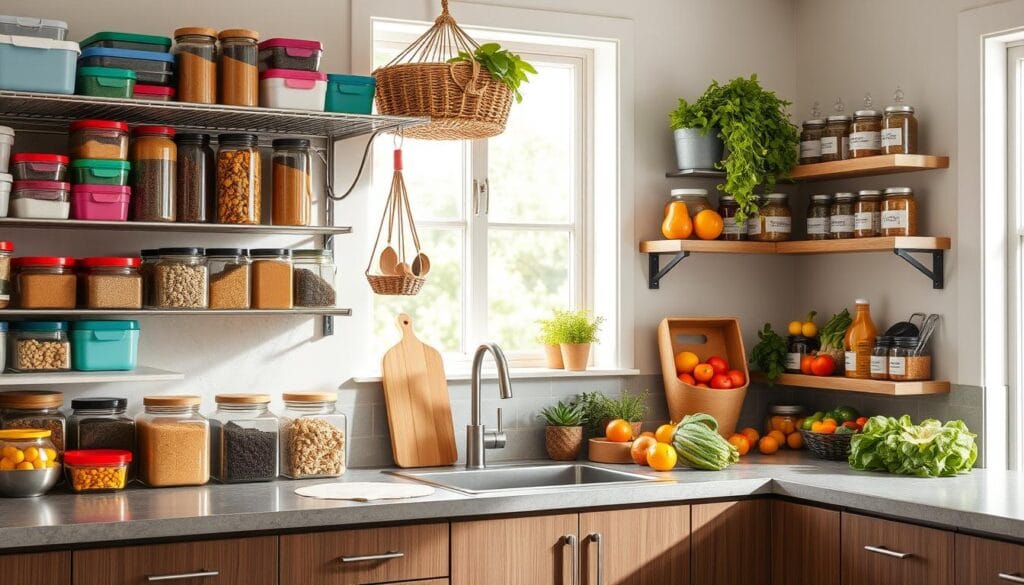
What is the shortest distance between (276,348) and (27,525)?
111 cm

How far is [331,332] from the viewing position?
3719 millimetres

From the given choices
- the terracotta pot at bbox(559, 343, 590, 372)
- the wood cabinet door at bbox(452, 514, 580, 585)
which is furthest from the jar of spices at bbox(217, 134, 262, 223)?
the terracotta pot at bbox(559, 343, 590, 372)

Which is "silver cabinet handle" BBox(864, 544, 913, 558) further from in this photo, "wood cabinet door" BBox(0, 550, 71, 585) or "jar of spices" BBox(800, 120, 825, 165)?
"wood cabinet door" BBox(0, 550, 71, 585)

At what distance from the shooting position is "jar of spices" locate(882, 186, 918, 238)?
3.85 m

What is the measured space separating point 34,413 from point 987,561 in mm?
2392

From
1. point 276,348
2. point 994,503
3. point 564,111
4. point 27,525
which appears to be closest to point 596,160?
point 564,111

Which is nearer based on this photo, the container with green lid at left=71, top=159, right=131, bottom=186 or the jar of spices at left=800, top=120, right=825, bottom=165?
the container with green lid at left=71, top=159, right=131, bottom=186

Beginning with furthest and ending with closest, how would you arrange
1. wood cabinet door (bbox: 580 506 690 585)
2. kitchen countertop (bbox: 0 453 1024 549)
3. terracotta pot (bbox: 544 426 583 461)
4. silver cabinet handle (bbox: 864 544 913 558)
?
terracotta pot (bbox: 544 426 583 461)
wood cabinet door (bbox: 580 506 690 585)
silver cabinet handle (bbox: 864 544 913 558)
kitchen countertop (bbox: 0 453 1024 549)

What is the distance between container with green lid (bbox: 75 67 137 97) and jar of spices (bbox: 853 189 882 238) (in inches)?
88.6

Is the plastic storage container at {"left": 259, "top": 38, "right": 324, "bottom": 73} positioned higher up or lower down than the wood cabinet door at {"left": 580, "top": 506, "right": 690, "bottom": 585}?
higher up

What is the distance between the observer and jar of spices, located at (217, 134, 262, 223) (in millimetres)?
3352

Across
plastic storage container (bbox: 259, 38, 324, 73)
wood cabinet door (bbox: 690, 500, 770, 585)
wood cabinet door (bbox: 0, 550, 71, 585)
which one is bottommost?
wood cabinet door (bbox: 690, 500, 770, 585)

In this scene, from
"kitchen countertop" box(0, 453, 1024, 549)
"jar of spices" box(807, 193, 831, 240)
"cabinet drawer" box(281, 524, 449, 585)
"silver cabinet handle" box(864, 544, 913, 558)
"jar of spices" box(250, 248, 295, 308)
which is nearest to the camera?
"kitchen countertop" box(0, 453, 1024, 549)

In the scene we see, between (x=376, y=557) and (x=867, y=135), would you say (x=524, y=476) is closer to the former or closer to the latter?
(x=376, y=557)
